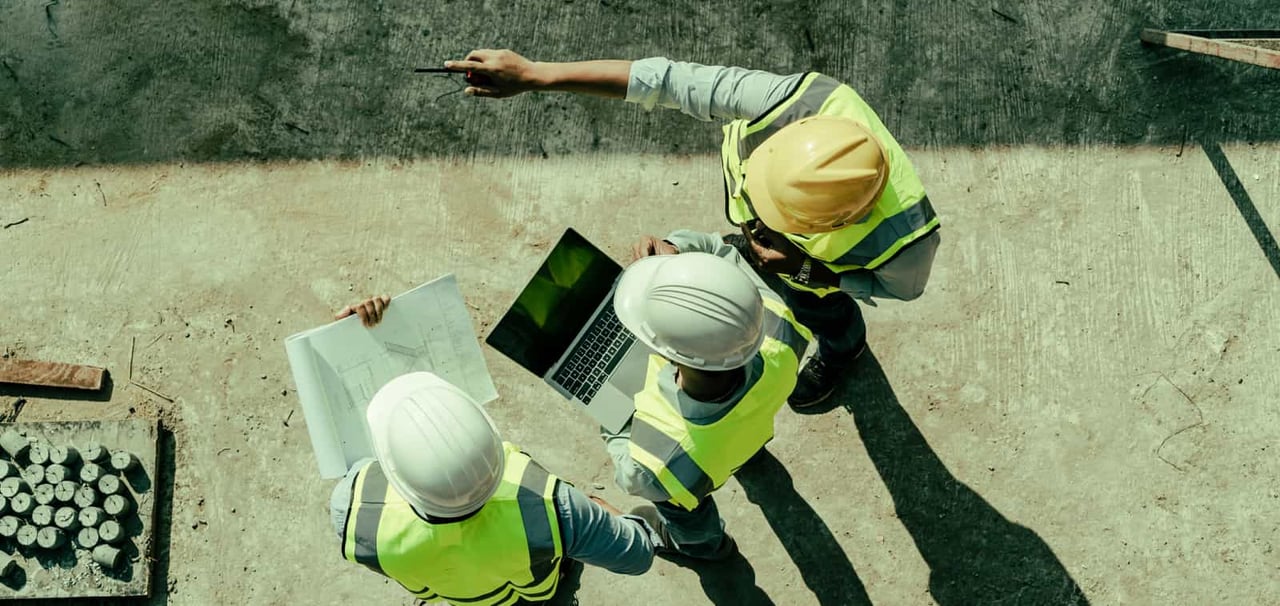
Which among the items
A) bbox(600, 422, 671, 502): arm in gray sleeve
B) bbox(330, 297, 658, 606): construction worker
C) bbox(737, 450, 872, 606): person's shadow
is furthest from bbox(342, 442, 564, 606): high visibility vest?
bbox(737, 450, 872, 606): person's shadow

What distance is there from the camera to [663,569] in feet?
14.0

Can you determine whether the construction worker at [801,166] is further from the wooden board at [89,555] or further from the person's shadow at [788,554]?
the wooden board at [89,555]

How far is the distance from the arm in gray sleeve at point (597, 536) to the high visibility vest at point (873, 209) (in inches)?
47.8

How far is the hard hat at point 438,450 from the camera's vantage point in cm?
264

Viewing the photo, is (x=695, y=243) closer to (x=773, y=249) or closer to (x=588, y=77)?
(x=773, y=249)

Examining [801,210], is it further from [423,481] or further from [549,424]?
[549,424]

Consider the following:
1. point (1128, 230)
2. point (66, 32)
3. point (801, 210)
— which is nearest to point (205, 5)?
point (66, 32)

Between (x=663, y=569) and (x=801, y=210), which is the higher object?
(x=801, y=210)

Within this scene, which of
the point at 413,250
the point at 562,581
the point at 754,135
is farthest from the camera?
the point at 413,250

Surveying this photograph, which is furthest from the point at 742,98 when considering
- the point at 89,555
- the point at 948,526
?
the point at 89,555

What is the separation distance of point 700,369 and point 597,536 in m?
0.75

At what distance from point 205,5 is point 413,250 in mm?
1791

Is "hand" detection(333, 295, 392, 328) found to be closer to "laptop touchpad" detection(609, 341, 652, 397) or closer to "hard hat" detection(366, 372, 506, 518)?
"hard hat" detection(366, 372, 506, 518)

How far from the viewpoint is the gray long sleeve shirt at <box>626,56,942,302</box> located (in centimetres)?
314
